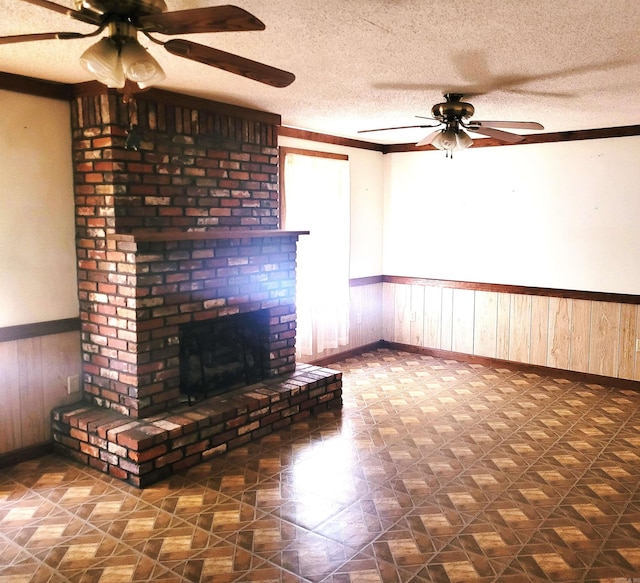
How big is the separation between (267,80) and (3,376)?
2.39m

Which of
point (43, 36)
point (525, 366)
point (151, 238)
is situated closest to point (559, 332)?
point (525, 366)

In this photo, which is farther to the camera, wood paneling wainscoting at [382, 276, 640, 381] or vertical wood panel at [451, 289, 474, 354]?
vertical wood panel at [451, 289, 474, 354]

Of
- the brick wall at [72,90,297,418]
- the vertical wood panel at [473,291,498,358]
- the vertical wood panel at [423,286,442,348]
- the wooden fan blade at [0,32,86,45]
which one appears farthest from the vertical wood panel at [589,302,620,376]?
the wooden fan blade at [0,32,86,45]

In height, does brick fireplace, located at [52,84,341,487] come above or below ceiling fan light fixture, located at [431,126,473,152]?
below

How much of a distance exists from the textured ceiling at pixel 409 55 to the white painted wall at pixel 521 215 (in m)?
0.95

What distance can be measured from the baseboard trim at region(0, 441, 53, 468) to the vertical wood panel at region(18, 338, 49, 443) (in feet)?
0.13

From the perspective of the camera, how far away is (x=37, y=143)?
3463 mm

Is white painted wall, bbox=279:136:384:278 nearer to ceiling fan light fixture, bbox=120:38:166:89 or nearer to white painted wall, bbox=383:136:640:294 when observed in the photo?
white painted wall, bbox=383:136:640:294

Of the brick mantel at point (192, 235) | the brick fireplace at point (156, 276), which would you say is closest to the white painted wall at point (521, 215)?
the brick mantel at point (192, 235)

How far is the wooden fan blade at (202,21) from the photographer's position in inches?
63.3

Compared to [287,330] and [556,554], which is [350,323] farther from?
[556,554]

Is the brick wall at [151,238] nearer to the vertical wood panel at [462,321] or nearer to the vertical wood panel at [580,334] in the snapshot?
the vertical wood panel at [462,321]

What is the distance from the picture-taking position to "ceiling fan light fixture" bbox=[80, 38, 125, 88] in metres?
1.76

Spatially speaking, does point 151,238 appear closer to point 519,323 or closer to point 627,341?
point 519,323
